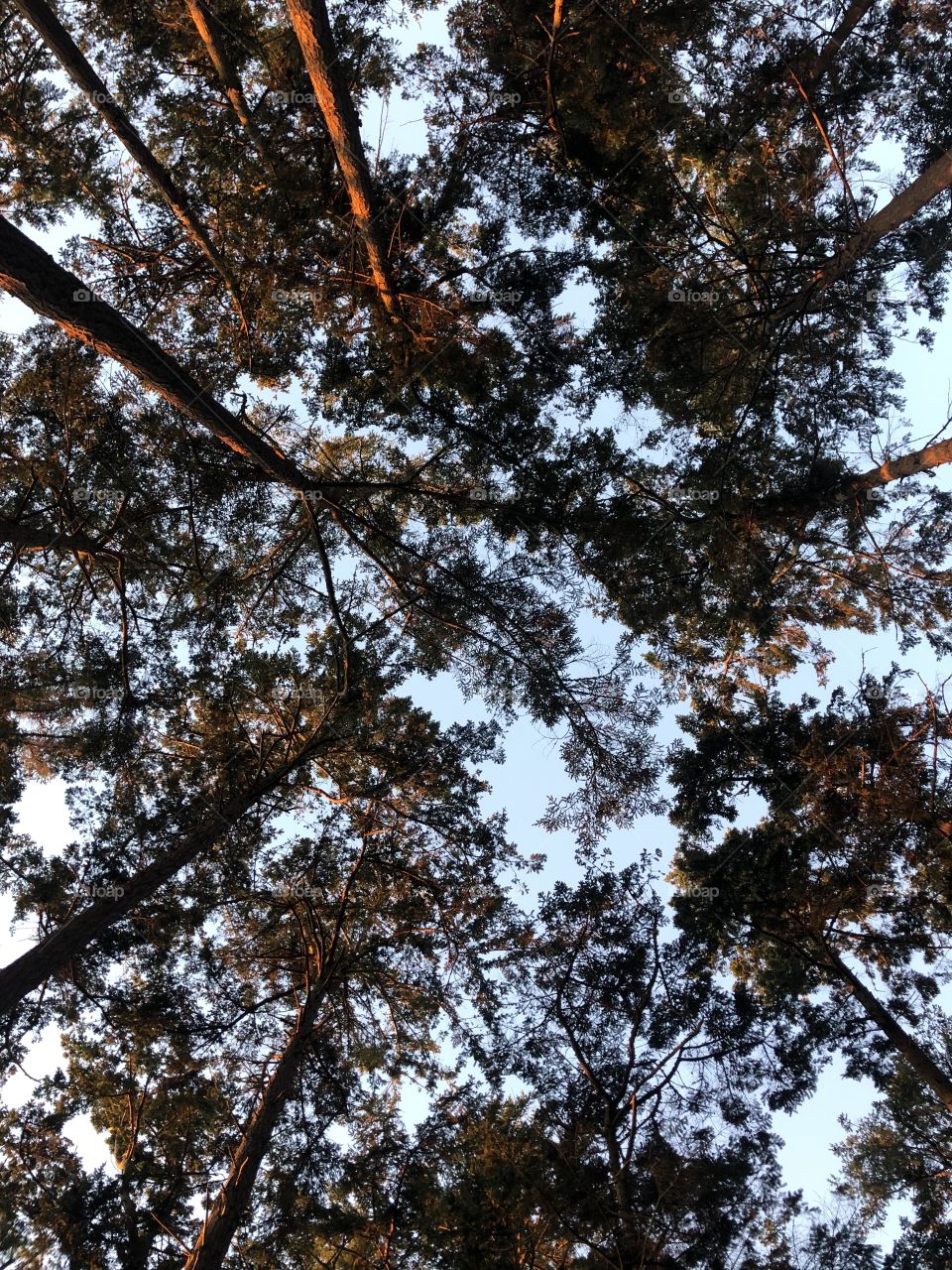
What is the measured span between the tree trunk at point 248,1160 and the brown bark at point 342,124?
698 cm

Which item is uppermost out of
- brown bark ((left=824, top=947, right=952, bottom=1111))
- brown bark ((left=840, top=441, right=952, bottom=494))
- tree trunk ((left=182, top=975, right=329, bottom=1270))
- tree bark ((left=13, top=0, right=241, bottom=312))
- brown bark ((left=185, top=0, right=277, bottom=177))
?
brown bark ((left=185, top=0, right=277, bottom=177))

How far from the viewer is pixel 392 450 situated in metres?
8.45

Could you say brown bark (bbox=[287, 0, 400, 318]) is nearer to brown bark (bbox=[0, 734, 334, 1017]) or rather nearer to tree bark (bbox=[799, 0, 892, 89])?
tree bark (bbox=[799, 0, 892, 89])

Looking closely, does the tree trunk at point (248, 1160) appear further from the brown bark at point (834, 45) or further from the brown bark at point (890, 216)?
the brown bark at point (834, 45)

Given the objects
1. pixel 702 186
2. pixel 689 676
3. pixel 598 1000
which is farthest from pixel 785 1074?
pixel 702 186

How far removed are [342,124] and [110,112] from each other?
6.51 ft

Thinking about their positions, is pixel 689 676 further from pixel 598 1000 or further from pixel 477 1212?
pixel 477 1212

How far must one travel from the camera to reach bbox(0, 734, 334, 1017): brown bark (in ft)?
19.3

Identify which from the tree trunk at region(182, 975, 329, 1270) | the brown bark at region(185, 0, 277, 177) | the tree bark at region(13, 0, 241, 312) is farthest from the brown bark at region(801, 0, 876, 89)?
the tree trunk at region(182, 975, 329, 1270)

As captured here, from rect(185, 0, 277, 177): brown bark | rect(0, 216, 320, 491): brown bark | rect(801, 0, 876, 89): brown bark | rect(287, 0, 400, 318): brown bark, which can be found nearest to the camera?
rect(0, 216, 320, 491): brown bark

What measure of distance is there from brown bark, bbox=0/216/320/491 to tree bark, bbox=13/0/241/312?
1.59 m

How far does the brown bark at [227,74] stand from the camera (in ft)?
21.4

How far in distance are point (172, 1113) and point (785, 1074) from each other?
621cm

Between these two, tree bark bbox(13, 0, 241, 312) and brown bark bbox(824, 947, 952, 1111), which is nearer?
tree bark bbox(13, 0, 241, 312)
